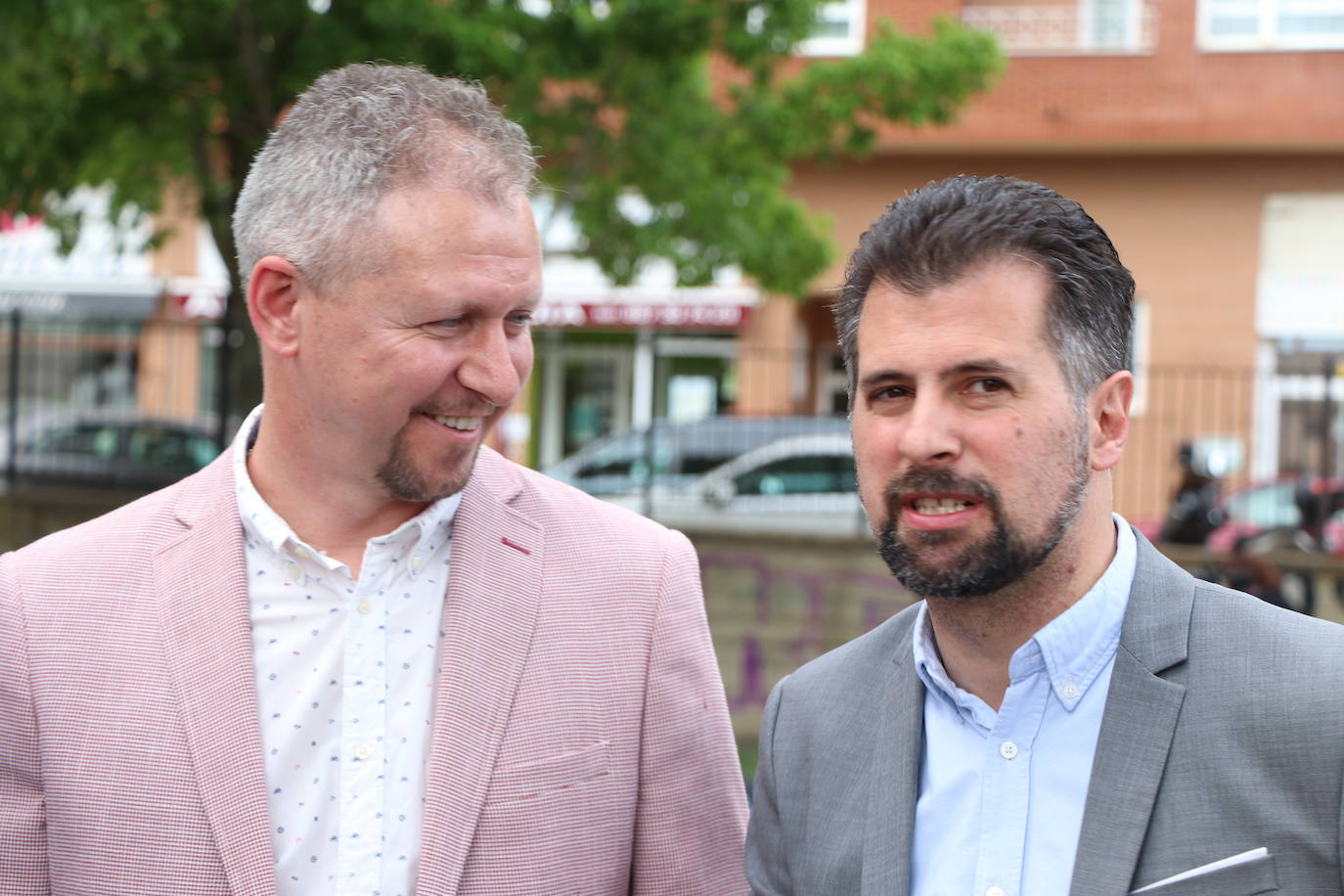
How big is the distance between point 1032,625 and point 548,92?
29.3 ft

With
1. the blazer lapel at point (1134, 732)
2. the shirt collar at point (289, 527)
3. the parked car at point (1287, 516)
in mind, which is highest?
the shirt collar at point (289, 527)

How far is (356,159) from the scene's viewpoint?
7.14 feet

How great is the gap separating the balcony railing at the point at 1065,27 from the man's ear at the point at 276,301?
1707cm

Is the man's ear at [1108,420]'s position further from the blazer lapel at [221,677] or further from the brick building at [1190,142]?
the brick building at [1190,142]

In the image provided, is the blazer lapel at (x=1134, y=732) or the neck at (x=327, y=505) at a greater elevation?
the neck at (x=327, y=505)

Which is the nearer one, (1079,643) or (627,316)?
(1079,643)

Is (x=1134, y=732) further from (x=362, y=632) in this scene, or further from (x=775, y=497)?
(x=775, y=497)

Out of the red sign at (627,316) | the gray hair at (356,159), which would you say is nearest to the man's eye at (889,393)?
the gray hair at (356,159)

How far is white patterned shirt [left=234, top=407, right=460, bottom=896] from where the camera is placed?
209 centimetres

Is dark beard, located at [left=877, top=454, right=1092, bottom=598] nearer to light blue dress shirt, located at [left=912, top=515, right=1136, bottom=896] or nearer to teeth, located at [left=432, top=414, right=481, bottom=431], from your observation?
light blue dress shirt, located at [left=912, top=515, right=1136, bottom=896]

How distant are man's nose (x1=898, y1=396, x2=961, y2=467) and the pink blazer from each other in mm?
623

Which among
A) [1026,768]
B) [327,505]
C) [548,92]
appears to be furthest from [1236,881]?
[548,92]

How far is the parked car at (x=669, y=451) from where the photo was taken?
32.1 feet

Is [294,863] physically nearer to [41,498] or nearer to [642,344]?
[642,344]
